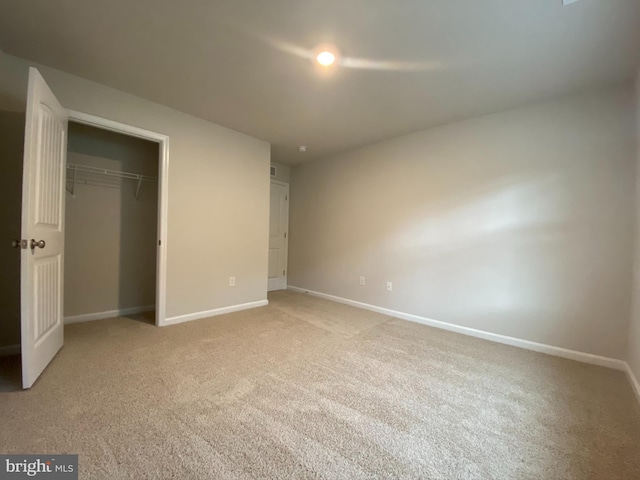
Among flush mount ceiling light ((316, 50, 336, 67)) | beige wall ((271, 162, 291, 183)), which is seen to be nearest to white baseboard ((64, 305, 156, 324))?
beige wall ((271, 162, 291, 183))

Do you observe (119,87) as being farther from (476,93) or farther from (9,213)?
(476,93)

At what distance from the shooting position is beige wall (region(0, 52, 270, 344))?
2572 millimetres

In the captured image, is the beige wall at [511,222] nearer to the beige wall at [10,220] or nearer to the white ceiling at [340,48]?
the white ceiling at [340,48]

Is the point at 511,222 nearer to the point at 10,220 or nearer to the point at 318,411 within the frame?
the point at 318,411

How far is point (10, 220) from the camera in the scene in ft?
7.25

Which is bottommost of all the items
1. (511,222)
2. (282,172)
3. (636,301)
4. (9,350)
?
(9,350)

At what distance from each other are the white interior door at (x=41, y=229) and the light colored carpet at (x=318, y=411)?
244mm

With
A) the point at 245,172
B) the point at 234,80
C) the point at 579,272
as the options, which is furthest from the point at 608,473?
the point at 245,172

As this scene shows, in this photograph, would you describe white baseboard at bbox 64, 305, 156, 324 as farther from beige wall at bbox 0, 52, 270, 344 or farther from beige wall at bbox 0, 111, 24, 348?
beige wall at bbox 0, 52, 270, 344

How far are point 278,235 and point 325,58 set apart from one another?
3383 millimetres

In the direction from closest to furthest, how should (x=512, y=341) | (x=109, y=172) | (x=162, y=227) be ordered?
(x=512, y=341) < (x=162, y=227) < (x=109, y=172)

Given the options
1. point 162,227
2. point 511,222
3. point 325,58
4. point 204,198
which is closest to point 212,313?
point 162,227

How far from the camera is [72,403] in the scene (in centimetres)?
156

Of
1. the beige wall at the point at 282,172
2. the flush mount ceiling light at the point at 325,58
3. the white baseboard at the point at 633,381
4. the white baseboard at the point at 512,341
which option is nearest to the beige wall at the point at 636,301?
the white baseboard at the point at 633,381
